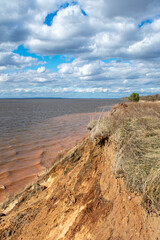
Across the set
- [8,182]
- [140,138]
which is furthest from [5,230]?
[8,182]

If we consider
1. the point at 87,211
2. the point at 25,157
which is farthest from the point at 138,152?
the point at 25,157

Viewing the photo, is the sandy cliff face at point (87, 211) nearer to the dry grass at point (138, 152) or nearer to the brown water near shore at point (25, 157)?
the dry grass at point (138, 152)

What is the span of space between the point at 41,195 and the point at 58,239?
73.4 inches

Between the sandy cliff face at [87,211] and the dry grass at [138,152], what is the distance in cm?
24

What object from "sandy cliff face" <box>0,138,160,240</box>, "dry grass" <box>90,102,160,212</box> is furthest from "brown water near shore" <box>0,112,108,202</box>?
"sandy cliff face" <box>0,138,160,240</box>

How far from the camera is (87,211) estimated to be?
10.9ft

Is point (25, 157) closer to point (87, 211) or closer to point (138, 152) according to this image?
point (87, 211)

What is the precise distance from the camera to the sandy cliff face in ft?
9.47

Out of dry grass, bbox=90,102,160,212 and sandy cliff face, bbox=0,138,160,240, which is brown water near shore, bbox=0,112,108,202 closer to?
dry grass, bbox=90,102,160,212

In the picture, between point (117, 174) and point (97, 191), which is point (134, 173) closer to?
point (117, 174)

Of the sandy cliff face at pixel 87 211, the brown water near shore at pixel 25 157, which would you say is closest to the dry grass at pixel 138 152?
the sandy cliff face at pixel 87 211

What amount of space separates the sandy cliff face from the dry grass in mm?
237

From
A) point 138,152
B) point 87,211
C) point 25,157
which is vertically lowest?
point 25,157

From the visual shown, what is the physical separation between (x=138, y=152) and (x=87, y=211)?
1552mm
